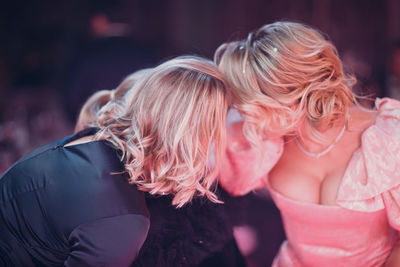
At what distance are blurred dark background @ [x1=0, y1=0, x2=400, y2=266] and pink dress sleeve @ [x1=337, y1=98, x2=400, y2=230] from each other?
0.34m

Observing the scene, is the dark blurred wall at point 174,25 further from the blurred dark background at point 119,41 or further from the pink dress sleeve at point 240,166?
the pink dress sleeve at point 240,166

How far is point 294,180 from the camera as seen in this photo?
4.56ft

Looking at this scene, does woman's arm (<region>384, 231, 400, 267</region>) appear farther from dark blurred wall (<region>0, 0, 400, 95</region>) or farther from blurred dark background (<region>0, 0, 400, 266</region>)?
dark blurred wall (<region>0, 0, 400, 95</region>)

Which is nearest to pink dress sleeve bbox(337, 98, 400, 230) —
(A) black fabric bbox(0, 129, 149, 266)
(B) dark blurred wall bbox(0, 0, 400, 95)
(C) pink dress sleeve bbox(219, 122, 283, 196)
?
(C) pink dress sleeve bbox(219, 122, 283, 196)

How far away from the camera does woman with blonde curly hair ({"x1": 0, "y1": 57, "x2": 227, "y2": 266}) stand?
1044 mm

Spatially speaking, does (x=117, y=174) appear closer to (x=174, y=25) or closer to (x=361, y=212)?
(x=361, y=212)

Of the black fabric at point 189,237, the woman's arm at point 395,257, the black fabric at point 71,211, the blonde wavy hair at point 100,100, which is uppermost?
the blonde wavy hair at point 100,100

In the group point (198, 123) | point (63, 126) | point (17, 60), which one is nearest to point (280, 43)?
point (198, 123)

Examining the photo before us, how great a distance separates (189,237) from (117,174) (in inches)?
15.9

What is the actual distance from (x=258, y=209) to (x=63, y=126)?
8.85ft

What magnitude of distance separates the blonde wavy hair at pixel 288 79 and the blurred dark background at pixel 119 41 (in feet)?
0.94

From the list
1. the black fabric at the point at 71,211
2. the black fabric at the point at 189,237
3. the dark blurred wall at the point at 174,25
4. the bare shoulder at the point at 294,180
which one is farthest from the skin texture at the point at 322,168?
the dark blurred wall at the point at 174,25

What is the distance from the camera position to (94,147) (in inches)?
45.3

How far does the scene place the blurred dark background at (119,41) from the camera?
2594mm
